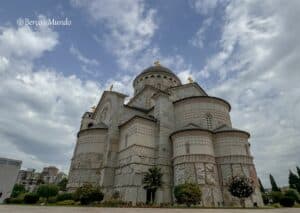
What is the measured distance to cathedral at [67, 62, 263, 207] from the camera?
20.2 m

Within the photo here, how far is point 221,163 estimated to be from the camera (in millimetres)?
21406

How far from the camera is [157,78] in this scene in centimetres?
3875

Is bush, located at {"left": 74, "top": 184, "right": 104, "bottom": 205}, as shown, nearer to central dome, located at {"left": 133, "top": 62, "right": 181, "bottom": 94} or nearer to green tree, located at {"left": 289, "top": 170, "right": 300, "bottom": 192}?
central dome, located at {"left": 133, "top": 62, "right": 181, "bottom": 94}

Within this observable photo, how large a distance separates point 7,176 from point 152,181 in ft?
105

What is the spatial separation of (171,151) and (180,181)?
4.36 m

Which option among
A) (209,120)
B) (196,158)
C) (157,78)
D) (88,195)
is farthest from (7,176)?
(209,120)

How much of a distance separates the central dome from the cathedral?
8.22m

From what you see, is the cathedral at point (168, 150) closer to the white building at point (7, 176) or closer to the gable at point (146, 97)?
the gable at point (146, 97)

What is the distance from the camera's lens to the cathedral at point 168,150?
2016cm

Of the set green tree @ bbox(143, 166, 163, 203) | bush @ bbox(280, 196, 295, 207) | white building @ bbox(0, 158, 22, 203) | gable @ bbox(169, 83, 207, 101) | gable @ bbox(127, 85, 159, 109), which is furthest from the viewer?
white building @ bbox(0, 158, 22, 203)

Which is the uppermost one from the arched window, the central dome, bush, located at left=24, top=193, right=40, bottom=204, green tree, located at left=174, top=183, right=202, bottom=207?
the central dome

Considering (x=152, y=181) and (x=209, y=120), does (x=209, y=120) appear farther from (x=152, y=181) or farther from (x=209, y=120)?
(x=152, y=181)

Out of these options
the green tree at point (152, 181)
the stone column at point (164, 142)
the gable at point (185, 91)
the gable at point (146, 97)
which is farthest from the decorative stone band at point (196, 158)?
the gable at point (146, 97)

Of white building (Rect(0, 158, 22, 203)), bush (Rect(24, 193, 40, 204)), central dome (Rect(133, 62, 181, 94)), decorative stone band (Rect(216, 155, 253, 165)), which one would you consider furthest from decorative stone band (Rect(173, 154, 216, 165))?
white building (Rect(0, 158, 22, 203))
